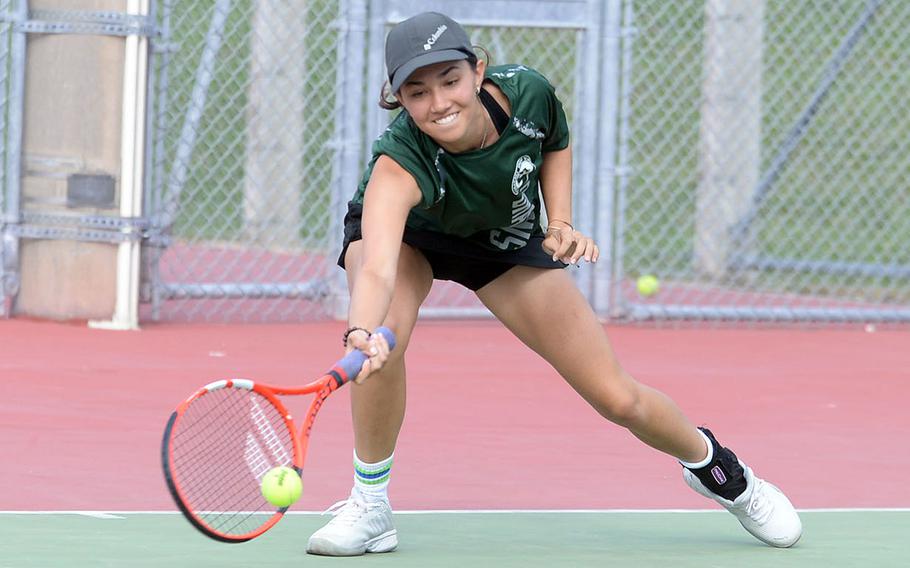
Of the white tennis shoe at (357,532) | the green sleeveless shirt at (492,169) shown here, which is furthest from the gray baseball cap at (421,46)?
the white tennis shoe at (357,532)

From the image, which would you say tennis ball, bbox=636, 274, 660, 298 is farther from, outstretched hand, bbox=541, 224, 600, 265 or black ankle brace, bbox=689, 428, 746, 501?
outstretched hand, bbox=541, 224, 600, 265

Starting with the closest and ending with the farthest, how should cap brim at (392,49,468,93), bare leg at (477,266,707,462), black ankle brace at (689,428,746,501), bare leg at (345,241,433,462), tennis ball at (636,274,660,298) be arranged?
cap brim at (392,49,468,93) → bare leg at (345,241,433,462) → bare leg at (477,266,707,462) → black ankle brace at (689,428,746,501) → tennis ball at (636,274,660,298)

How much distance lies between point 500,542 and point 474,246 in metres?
0.77

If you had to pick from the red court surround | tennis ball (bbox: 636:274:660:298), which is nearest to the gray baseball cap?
the red court surround

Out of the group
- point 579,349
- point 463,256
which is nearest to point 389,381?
point 463,256

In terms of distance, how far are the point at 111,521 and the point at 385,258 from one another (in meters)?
1.19

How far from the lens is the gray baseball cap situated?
12.8ft

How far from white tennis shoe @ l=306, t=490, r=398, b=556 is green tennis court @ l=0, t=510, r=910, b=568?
0.11ft

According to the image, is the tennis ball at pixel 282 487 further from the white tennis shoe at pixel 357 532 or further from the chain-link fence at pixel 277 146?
the chain-link fence at pixel 277 146

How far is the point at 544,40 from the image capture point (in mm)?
12695

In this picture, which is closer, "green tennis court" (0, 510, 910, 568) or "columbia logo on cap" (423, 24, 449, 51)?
"columbia logo on cap" (423, 24, 449, 51)

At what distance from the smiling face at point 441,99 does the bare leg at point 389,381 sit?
0.43 meters

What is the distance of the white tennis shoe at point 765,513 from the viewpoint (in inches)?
173

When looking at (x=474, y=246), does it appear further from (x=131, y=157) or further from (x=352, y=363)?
(x=131, y=157)
